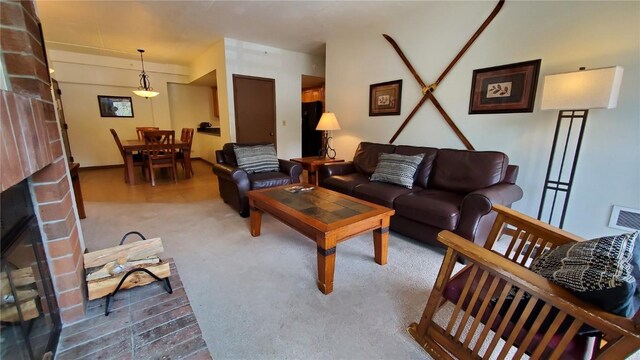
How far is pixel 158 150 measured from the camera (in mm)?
4645

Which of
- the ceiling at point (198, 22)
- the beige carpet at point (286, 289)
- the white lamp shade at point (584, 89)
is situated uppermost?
the ceiling at point (198, 22)

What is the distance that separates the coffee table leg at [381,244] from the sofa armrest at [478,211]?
1.94 ft

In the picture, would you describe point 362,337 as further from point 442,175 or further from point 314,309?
point 442,175

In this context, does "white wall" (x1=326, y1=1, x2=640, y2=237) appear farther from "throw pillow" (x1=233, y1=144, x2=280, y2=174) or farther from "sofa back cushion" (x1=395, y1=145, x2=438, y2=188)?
"throw pillow" (x1=233, y1=144, x2=280, y2=174)

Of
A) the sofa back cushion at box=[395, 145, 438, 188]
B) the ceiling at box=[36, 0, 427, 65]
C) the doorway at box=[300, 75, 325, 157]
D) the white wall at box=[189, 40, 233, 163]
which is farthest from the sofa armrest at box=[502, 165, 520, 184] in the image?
the doorway at box=[300, 75, 325, 157]

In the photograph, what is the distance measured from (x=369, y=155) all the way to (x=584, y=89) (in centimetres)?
203

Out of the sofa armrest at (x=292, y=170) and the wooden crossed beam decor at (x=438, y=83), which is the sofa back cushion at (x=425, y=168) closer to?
the wooden crossed beam decor at (x=438, y=83)

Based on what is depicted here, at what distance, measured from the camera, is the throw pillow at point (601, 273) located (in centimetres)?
76

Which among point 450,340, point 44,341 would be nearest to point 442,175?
point 450,340

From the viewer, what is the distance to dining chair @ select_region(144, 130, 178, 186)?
4.53 meters

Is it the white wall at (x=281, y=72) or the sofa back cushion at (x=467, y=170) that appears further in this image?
the white wall at (x=281, y=72)

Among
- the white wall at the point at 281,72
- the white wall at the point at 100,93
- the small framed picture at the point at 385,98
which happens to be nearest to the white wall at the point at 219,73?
the white wall at the point at 281,72

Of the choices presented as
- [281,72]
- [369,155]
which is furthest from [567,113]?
[281,72]

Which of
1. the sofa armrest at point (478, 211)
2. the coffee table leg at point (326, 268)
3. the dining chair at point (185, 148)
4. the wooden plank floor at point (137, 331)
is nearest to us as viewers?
the wooden plank floor at point (137, 331)
